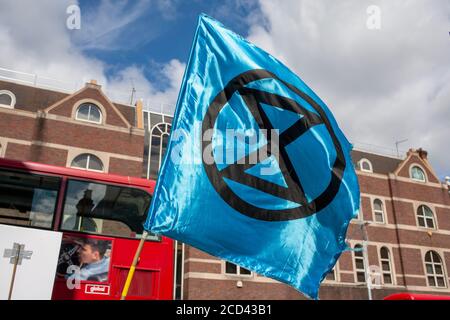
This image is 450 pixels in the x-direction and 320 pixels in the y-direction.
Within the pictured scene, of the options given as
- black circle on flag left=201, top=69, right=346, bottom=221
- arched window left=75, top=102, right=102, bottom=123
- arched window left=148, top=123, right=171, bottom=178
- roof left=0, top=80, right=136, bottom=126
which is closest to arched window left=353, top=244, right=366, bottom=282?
arched window left=148, top=123, right=171, bottom=178

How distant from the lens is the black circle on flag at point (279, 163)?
5.12 meters

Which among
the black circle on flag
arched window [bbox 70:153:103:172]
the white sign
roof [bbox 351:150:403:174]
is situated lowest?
the white sign

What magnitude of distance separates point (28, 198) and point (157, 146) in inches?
764

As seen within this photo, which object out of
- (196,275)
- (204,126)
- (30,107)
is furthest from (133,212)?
(30,107)

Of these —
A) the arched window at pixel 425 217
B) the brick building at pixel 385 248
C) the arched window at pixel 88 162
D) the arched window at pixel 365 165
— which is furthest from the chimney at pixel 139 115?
the arched window at pixel 425 217

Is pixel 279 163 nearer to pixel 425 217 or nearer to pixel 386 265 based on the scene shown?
pixel 386 265

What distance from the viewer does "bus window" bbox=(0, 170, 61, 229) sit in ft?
23.6

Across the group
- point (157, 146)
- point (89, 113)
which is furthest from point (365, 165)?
point (89, 113)

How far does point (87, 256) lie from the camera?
726cm

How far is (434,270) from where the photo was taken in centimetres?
2975

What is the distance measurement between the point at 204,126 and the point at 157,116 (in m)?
23.6

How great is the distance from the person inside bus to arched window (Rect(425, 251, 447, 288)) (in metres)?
27.8

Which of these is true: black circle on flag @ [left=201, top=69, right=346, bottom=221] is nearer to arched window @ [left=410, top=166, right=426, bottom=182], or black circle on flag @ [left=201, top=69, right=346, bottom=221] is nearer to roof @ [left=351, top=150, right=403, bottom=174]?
roof @ [left=351, top=150, right=403, bottom=174]
